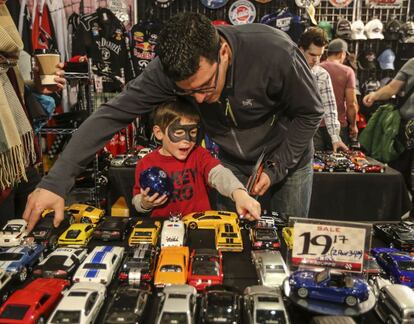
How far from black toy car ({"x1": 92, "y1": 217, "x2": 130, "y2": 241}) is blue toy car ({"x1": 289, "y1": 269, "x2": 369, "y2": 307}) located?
94cm

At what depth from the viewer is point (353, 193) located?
166 inches

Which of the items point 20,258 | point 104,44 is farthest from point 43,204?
point 104,44

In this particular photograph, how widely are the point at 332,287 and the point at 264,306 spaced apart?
25 cm

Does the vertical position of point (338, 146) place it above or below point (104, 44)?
below

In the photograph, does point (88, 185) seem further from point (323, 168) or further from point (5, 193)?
point (323, 168)

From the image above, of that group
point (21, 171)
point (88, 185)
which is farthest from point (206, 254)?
point (88, 185)

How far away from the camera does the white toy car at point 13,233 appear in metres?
1.93

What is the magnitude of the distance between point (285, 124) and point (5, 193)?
1.74 metres

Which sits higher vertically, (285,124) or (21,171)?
(285,124)

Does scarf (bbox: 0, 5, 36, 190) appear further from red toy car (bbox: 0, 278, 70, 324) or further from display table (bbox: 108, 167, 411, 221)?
display table (bbox: 108, 167, 411, 221)

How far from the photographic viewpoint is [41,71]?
267 centimetres

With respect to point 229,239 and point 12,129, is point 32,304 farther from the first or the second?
point 12,129

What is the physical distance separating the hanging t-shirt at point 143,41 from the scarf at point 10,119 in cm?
389

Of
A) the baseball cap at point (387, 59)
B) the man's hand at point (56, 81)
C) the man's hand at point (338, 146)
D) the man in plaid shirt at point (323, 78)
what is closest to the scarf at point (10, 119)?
the man's hand at point (56, 81)
